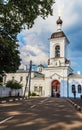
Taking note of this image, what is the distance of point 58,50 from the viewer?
82.1m

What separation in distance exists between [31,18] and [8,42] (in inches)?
189

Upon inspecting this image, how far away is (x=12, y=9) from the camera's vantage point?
866 inches

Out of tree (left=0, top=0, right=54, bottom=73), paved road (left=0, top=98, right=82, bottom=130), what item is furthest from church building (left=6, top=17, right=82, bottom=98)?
paved road (left=0, top=98, right=82, bottom=130)

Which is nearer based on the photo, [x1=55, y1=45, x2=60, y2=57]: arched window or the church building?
the church building

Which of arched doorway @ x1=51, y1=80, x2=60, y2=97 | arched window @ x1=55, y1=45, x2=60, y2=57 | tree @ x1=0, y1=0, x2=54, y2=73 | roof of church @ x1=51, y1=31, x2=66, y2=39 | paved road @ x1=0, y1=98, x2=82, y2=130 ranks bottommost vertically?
paved road @ x1=0, y1=98, x2=82, y2=130

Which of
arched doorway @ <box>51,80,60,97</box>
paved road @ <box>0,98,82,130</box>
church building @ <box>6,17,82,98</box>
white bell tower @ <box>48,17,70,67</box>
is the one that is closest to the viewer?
paved road @ <box>0,98,82,130</box>

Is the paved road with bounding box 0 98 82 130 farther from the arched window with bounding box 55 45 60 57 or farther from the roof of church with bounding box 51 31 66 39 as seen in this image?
the roof of church with bounding box 51 31 66 39

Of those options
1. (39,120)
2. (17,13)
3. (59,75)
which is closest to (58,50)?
(59,75)

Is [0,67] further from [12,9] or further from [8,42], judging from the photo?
[12,9]

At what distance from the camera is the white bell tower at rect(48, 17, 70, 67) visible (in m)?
79.9

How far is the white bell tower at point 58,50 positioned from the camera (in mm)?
79938

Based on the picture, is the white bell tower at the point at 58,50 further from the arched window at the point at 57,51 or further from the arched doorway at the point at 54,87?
the arched doorway at the point at 54,87

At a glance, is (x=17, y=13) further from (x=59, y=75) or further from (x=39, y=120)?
(x=59, y=75)

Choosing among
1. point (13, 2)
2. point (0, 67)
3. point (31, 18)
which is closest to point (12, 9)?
point (13, 2)
